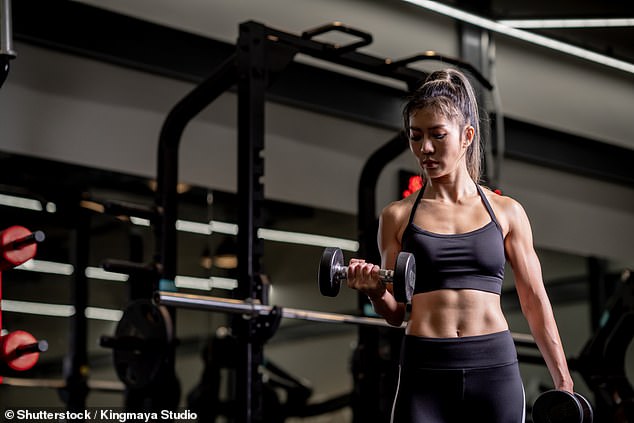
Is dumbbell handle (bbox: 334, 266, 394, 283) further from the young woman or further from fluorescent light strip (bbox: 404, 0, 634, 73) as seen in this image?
fluorescent light strip (bbox: 404, 0, 634, 73)

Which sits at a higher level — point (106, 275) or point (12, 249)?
point (106, 275)

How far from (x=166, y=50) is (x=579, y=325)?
328cm

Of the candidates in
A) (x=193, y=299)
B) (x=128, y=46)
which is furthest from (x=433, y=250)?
(x=128, y=46)

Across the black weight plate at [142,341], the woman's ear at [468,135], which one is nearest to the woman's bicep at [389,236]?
the woman's ear at [468,135]

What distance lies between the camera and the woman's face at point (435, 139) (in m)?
2.10

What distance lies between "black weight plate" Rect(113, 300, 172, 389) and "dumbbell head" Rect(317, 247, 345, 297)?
149 cm

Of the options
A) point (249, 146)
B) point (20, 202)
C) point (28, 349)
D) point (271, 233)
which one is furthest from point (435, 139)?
point (271, 233)

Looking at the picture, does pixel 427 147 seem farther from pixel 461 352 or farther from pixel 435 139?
pixel 461 352

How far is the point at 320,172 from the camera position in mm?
5105

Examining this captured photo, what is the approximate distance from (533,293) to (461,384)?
0.28m

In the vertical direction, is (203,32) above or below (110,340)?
above

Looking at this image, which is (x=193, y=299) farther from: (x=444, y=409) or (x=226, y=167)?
(x=226, y=167)

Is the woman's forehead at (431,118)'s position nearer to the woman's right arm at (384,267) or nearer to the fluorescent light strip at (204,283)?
the woman's right arm at (384,267)

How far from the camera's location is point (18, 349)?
2.89 meters
